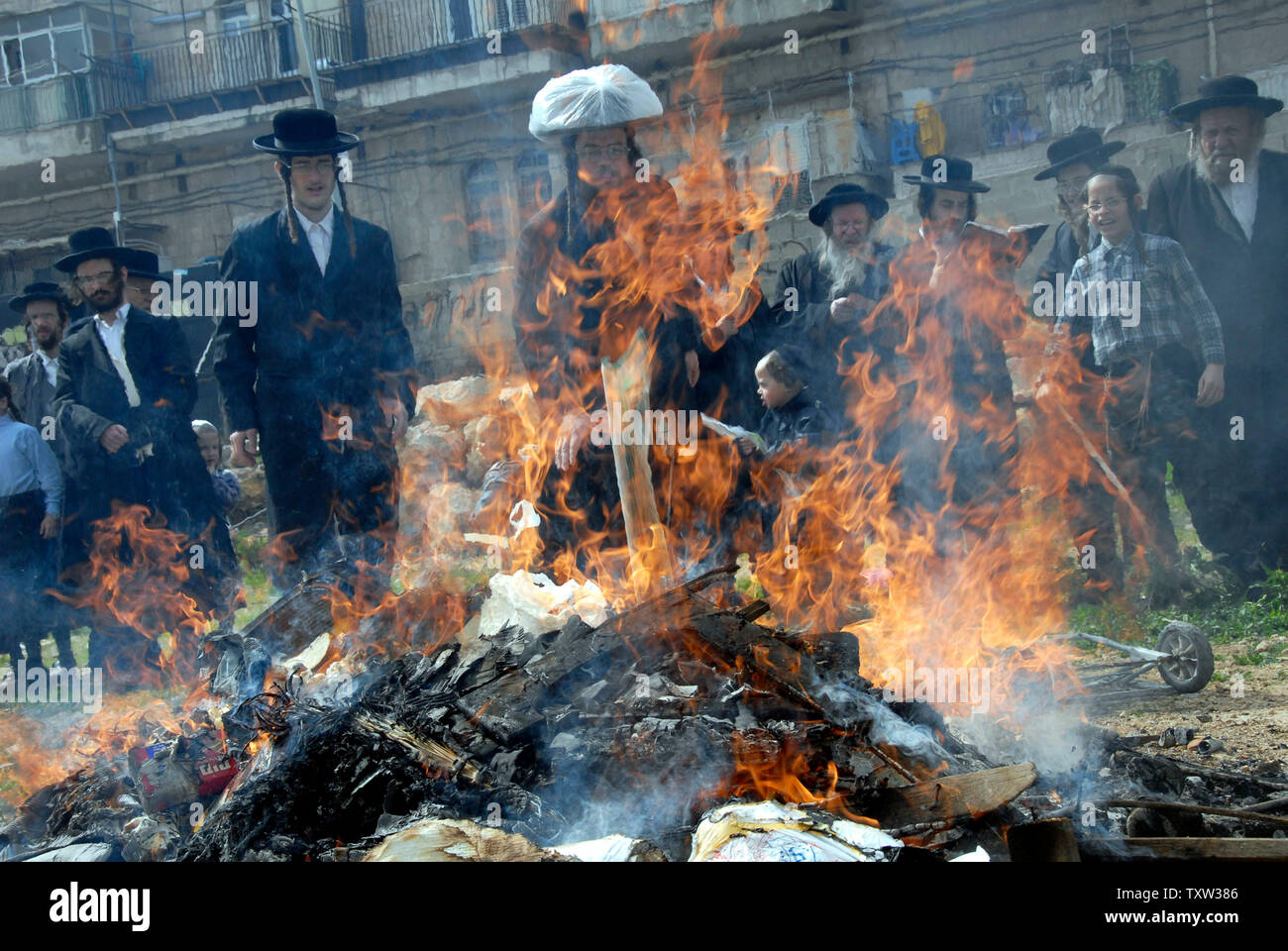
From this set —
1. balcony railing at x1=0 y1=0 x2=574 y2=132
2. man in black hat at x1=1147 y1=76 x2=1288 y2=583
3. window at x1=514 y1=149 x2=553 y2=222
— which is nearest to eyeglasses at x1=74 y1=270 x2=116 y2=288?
man in black hat at x1=1147 y1=76 x2=1288 y2=583

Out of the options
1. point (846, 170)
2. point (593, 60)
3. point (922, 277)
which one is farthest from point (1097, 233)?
point (593, 60)

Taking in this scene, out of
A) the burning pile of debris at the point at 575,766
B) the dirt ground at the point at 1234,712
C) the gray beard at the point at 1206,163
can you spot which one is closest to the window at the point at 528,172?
the gray beard at the point at 1206,163

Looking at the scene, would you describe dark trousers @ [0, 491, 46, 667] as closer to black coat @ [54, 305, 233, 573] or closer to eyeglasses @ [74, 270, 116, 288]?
black coat @ [54, 305, 233, 573]

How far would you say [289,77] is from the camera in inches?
893

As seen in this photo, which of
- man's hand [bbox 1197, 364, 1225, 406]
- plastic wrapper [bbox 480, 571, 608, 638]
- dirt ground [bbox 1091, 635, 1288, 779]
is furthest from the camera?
man's hand [bbox 1197, 364, 1225, 406]

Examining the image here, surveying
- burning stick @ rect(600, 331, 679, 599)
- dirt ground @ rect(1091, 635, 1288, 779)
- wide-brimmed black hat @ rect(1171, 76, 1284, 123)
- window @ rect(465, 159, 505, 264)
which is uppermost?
window @ rect(465, 159, 505, 264)

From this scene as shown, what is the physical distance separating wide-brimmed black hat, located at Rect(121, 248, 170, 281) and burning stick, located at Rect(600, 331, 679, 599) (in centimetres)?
393

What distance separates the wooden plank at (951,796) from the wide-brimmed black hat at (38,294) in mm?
7363

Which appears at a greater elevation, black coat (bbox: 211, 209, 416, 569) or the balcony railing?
the balcony railing

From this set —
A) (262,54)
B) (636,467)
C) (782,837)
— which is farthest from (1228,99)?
(262,54)

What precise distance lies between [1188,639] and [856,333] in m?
2.61

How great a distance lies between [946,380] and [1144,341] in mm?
1373

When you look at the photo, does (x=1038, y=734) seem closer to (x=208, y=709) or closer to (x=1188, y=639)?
(x=1188, y=639)

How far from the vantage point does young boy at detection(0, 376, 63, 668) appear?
736cm
